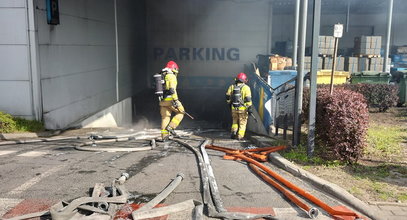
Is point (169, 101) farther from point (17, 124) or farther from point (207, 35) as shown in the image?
point (207, 35)

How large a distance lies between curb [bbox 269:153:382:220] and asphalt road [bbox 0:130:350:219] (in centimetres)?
10

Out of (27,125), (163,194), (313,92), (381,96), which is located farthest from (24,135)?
(381,96)

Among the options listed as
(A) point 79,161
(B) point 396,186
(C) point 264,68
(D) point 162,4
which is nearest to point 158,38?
(D) point 162,4

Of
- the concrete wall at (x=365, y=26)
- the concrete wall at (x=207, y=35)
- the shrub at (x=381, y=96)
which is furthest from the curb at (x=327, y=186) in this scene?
the concrete wall at (x=365, y=26)

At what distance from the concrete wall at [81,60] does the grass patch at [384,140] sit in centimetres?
707

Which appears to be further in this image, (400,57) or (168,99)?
(400,57)

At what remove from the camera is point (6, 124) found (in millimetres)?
8453

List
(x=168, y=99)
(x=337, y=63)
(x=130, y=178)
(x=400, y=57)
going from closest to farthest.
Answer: (x=130, y=178), (x=168, y=99), (x=337, y=63), (x=400, y=57)

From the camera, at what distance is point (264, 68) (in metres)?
15.3

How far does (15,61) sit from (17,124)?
1420 millimetres

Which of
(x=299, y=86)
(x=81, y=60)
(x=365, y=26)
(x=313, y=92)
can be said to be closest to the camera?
(x=313, y=92)

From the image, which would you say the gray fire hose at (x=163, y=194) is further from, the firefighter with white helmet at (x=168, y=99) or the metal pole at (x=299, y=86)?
the firefighter with white helmet at (x=168, y=99)

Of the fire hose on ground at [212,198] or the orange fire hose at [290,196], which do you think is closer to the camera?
the fire hose on ground at [212,198]

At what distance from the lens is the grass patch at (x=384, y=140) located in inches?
263
